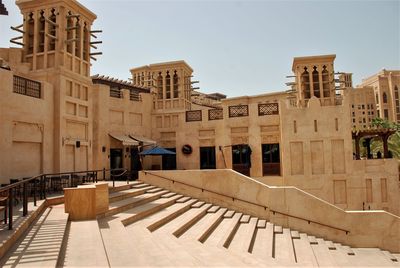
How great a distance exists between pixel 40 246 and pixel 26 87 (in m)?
11.3

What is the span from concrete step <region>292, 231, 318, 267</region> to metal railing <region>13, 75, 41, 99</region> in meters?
14.0

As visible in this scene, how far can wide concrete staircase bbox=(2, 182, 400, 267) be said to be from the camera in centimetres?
554

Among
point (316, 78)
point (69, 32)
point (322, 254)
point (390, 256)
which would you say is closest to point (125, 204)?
point (322, 254)

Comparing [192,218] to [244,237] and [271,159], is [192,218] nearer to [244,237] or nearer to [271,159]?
[244,237]

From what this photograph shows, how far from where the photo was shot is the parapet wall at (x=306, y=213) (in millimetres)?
14500

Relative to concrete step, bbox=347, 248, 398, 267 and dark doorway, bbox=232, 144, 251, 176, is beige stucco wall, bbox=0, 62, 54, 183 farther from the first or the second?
concrete step, bbox=347, 248, 398, 267

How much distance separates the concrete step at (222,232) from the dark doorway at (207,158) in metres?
8.73

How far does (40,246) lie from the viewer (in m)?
5.66

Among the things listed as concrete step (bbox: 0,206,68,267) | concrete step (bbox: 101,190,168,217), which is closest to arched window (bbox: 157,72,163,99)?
concrete step (bbox: 101,190,168,217)

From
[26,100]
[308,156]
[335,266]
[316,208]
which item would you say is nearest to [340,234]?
[316,208]

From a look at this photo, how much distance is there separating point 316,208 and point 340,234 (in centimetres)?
165

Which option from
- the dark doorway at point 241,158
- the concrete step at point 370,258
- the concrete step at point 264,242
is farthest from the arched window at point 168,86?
the concrete step at point 370,258

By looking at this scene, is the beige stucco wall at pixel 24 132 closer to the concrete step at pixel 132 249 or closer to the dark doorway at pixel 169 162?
the concrete step at pixel 132 249

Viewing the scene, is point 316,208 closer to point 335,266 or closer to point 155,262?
point 335,266
